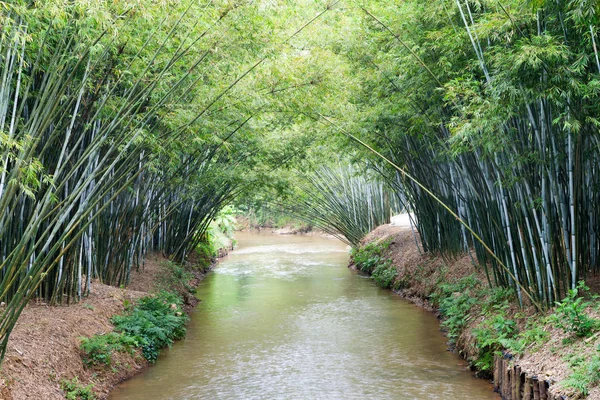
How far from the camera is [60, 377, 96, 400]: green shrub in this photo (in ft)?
13.4

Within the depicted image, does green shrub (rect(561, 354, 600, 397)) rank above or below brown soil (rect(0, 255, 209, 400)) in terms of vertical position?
below

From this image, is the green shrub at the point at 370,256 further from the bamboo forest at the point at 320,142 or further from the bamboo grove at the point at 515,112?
the bamboo grove at the point at 515,112

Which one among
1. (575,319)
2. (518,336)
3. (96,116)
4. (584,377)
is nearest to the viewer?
(584,377)

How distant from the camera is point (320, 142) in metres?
9.34

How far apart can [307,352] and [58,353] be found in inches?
100

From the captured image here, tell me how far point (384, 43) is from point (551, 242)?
310 centimetres

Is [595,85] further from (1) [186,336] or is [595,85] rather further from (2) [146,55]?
(1) [186,336]

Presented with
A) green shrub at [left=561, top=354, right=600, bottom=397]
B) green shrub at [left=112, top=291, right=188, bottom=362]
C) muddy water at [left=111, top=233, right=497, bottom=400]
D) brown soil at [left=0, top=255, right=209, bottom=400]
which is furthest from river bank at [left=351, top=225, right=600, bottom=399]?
brown soil at [left=0, top=255, right=209, bottom=400]

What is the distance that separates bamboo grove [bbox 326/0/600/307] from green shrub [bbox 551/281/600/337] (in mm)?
321

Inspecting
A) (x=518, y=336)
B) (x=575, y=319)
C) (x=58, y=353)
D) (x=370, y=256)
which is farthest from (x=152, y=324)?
(x=370, y=256)

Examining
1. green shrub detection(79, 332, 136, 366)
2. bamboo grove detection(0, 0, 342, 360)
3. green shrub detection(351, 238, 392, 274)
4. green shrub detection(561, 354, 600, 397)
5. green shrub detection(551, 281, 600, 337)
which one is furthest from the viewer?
green shrub detection(351, 238, 392, 274)

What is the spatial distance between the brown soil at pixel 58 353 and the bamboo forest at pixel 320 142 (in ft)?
0.08

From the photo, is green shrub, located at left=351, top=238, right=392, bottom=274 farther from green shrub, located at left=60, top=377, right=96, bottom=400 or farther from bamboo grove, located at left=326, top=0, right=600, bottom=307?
green shrub, located at left=60, top=377, right=96, bottom=400

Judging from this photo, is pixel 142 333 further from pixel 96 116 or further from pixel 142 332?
pixel 96 116
